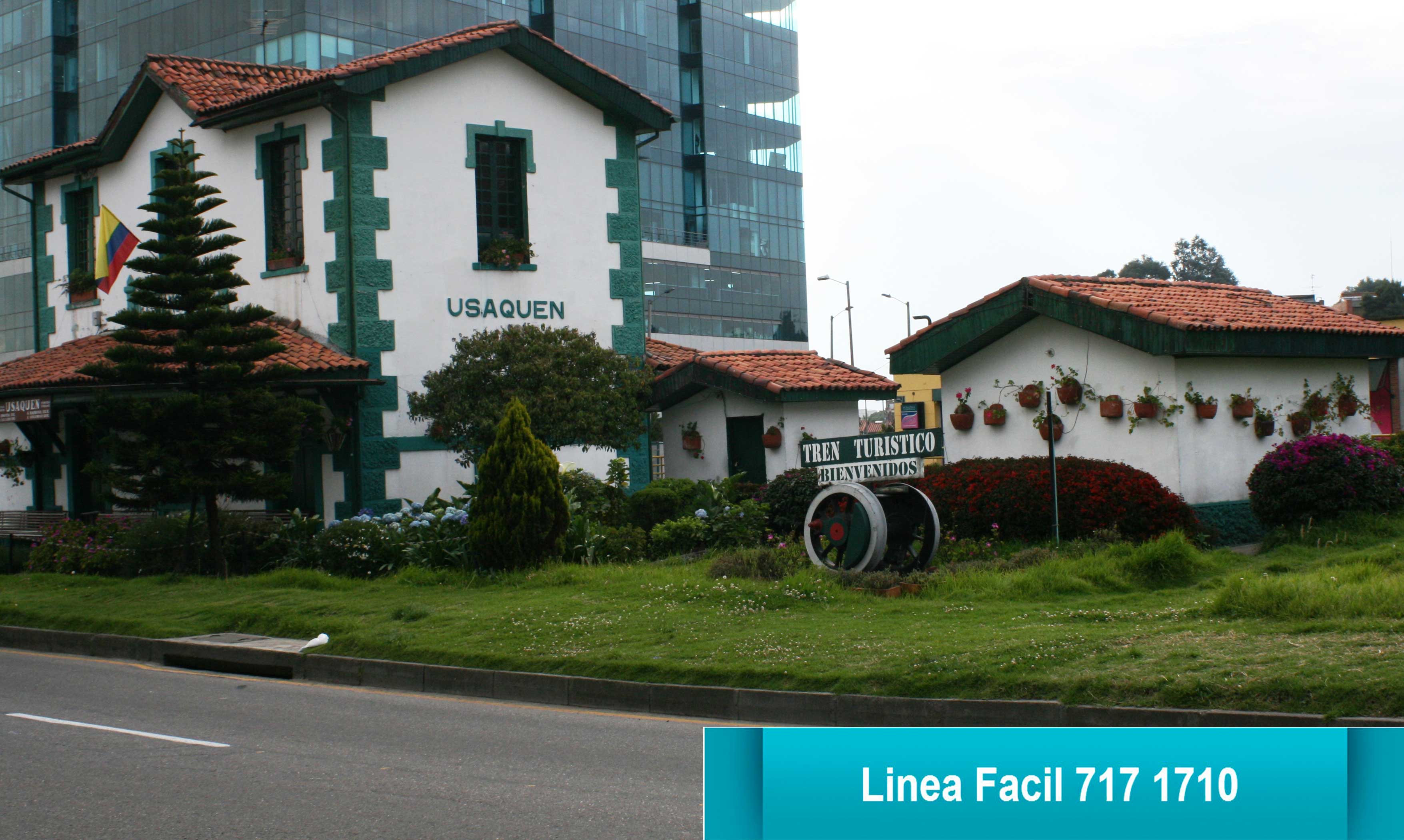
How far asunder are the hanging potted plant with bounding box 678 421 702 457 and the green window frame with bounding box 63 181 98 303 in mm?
13264

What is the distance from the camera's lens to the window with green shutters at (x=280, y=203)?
79.0 feet

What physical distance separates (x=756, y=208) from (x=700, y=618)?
239 feet

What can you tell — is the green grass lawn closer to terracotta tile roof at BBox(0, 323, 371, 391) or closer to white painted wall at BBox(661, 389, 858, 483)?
terracotta tile roof at BBox(0, 323, 371, 391)

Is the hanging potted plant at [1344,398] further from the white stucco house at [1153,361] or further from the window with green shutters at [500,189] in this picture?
the window with green shutters at [500,189]

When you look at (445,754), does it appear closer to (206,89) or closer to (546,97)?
(546,97)

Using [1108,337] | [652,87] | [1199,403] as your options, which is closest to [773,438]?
[1108,337]

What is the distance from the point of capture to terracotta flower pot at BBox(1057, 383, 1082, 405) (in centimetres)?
1941

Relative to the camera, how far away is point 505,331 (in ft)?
73.0

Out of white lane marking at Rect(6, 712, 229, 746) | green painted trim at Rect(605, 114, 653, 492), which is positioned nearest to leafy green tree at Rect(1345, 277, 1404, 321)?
green painted trim at Rect(605, 114, 653, 492)

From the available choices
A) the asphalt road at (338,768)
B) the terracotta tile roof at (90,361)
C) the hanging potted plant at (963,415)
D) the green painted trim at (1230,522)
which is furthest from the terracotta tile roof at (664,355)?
the asphalt road at (338,768)

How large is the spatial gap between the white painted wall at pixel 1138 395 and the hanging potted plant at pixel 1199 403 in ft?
0.30

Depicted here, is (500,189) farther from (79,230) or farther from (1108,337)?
(1108,337)

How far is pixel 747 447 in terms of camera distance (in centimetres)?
2589

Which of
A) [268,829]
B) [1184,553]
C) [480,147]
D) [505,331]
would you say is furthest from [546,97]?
[268,829]
